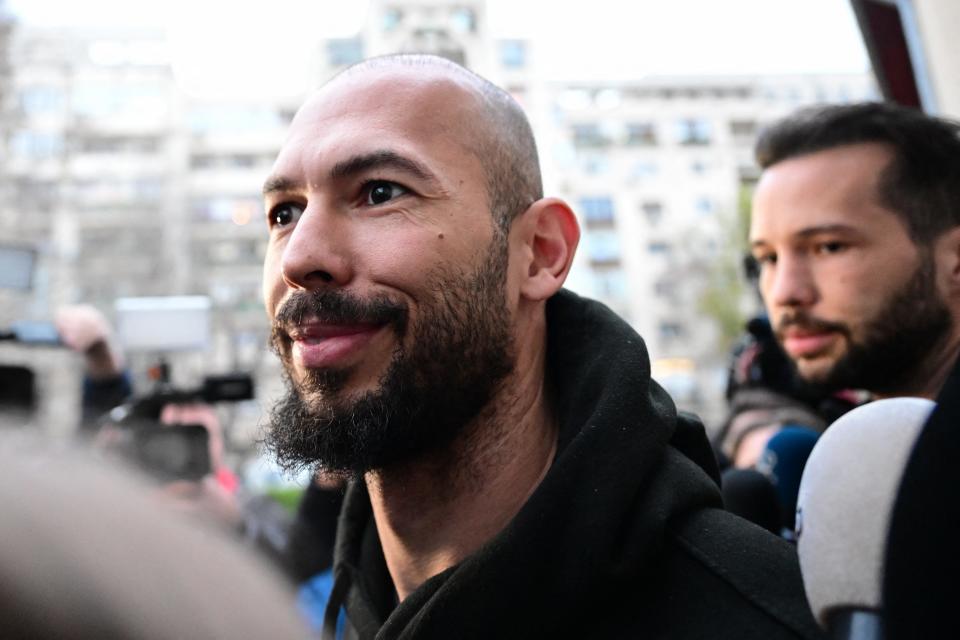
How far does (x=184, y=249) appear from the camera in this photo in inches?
1148

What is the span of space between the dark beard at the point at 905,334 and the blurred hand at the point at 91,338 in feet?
10.2

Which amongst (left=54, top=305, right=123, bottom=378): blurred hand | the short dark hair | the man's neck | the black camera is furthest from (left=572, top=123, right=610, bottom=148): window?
the man's neck

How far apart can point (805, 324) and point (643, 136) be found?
41648 mm

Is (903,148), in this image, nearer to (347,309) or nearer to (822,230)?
(822,230)

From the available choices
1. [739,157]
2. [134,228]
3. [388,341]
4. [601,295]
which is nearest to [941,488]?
[388,341]

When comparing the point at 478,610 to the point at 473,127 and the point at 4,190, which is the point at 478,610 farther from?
the point at 4,190

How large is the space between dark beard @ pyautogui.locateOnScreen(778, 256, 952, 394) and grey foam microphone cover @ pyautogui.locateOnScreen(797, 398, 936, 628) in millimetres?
829

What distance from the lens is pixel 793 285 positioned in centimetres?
174

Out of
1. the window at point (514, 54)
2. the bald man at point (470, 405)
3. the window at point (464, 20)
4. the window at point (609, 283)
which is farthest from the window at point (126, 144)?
the bald man at point (470, 405)

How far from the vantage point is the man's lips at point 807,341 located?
1.69 meters

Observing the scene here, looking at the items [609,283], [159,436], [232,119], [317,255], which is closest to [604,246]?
[609,283]

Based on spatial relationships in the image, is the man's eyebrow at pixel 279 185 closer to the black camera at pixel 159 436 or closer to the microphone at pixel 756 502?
the microphone at pixel 756 502

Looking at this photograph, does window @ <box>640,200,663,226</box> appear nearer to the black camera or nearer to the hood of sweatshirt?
the black camera

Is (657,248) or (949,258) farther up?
(657,248)
